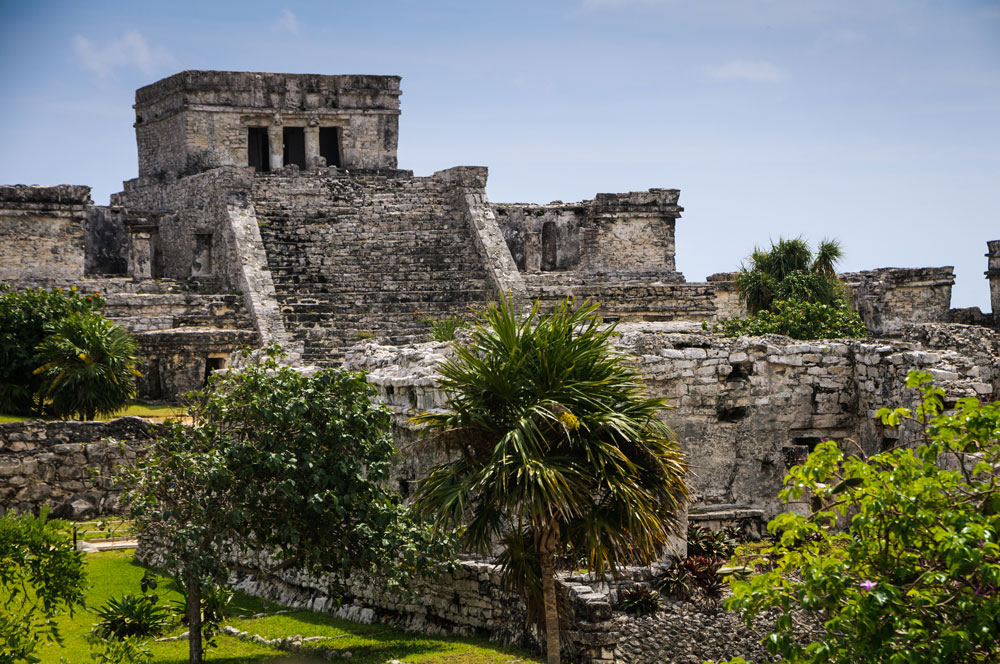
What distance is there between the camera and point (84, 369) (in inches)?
621

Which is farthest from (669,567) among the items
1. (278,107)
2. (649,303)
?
(278,107)

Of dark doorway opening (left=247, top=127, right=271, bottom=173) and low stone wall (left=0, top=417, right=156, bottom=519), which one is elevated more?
dark doorway opening (left=247, top=127, right=271, bottom=173)

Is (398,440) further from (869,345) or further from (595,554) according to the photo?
(869,345)

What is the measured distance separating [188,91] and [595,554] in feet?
66.3

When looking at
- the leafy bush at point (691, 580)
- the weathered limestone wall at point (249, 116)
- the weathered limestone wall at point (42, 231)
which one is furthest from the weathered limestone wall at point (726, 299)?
the leafy bush at point (691, 580)

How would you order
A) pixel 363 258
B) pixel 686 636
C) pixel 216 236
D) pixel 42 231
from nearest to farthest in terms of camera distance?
1. pixel 686 636
2. pixel 363 258
3. pixel 216 236
4. pixel 42 231

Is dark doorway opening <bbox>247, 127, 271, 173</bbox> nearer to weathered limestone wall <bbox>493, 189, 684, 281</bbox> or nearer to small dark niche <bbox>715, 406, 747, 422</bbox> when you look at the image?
weathered limestone wall <bbox>493, 189, 684, 281</bbox>

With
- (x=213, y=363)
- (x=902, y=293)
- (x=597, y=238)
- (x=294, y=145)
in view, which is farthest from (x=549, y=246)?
(x=213, y=363)

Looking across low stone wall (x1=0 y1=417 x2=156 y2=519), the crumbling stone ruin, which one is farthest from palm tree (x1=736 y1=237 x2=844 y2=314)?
low stone wall (x1=0 y1=417 x2=156 y2=519)

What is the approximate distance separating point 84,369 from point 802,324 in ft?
28.9

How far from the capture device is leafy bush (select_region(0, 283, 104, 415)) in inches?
627

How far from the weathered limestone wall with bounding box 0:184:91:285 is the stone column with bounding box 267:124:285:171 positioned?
4.93m

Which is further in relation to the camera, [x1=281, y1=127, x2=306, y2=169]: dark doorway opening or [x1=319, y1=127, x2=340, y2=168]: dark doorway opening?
[x1=319, y1=127, x2=340, y2=168]: dark doorway opening

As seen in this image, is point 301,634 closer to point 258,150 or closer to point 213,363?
point 213,363
